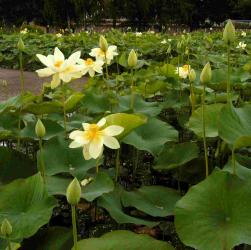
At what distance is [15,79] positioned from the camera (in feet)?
20.3

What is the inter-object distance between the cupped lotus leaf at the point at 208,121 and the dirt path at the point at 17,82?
3562 millimetres

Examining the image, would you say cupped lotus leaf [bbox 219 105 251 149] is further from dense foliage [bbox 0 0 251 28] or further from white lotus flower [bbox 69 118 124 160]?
dense foliage [bbox 0 0 251 28]

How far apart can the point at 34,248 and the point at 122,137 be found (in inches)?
11.1

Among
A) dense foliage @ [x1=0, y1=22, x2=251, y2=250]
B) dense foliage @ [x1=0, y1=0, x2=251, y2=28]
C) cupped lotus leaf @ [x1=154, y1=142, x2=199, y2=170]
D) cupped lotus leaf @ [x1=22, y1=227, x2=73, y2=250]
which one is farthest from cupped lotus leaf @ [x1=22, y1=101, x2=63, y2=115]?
dense foliage @ [x1=0, y1=0, x2=251, y2=28]

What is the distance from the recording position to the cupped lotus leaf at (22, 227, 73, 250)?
0.87 metres

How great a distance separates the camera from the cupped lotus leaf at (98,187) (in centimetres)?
90

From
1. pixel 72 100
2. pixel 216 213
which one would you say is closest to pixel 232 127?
pixel 216 213

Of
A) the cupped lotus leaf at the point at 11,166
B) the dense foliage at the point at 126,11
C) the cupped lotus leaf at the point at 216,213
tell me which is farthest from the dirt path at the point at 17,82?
the dense foliage at the point at 126,11

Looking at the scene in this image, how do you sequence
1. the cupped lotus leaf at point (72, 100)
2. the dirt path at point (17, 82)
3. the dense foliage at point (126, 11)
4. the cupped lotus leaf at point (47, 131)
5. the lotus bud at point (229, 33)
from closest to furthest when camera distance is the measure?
the lotus bud at point (229, 33) → the cupped lotus leaf at point (47, 131) → the cupped lotus leaf at point (72, 100) → the dirt path at point (17, 82) → the dense foliage at point (126, 11)

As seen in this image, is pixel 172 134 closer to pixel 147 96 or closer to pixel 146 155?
pixel 146 155

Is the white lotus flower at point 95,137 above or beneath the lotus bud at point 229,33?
beneath

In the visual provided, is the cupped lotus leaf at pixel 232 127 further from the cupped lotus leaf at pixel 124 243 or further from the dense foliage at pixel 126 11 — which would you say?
the dense foliage at pixel 126 11

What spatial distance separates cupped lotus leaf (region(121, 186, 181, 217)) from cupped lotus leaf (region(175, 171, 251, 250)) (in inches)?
5.7

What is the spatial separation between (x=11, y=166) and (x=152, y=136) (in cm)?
32
